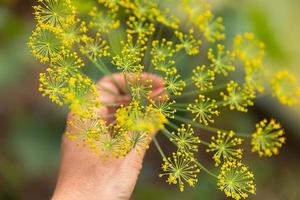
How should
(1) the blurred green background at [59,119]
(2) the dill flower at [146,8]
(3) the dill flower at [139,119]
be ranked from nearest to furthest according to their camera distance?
(3) the dill flower at [139,119] → (2) the dill flower at [146,8] → (1) the blurred green background at [59,119]

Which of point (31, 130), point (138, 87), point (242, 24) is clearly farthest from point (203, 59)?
point (138, 87)

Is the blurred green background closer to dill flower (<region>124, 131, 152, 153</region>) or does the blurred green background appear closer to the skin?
the skin

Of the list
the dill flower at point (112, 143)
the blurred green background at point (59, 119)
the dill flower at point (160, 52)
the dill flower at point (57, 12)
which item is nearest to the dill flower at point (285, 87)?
the dill flower at point (160, 52)

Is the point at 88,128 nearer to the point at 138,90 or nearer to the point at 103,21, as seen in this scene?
the point at 138,90

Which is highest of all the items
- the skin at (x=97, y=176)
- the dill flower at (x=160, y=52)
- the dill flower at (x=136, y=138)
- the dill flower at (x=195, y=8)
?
the dill flower at (x=195, y=8)

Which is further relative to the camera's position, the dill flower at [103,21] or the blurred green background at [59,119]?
the blurred green background at [59,119]

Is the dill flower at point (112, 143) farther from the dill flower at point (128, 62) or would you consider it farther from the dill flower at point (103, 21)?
the dill flower at point (103, 21)

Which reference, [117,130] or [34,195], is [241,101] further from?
[34,195]
